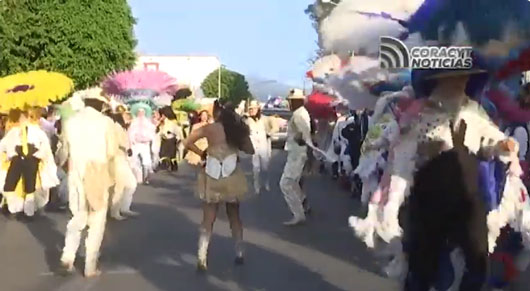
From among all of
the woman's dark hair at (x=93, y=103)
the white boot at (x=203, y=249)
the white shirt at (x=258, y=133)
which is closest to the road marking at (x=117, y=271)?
the white boot at (x=203, y=249)

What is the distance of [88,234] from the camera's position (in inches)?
412

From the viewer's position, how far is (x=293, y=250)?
1225 cm

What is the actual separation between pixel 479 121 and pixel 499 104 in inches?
68.8

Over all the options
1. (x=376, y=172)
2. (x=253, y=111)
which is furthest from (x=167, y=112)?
(x=376, y=172)

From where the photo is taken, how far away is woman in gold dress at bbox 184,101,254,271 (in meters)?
10.6

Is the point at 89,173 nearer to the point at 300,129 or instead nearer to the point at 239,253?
the point at 239,253

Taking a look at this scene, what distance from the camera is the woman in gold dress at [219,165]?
1055cm

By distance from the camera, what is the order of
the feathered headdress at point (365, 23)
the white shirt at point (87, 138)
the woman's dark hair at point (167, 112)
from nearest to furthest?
the feathered headdress at point (365, 23) → the white shirt at point (87, 138) → the woman's dark hair at point (167, 112)

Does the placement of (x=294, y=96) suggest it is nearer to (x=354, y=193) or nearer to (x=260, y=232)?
(x=260, y=232)

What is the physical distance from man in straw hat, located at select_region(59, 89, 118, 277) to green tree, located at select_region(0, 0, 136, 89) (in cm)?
2667

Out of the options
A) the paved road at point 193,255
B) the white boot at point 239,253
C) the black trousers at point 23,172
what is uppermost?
the black trousers at point 23,172

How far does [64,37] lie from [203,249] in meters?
27.4

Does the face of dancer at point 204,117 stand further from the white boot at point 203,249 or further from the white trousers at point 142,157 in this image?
the white trousers at point 142,157

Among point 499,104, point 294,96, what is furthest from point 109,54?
point 499,104
